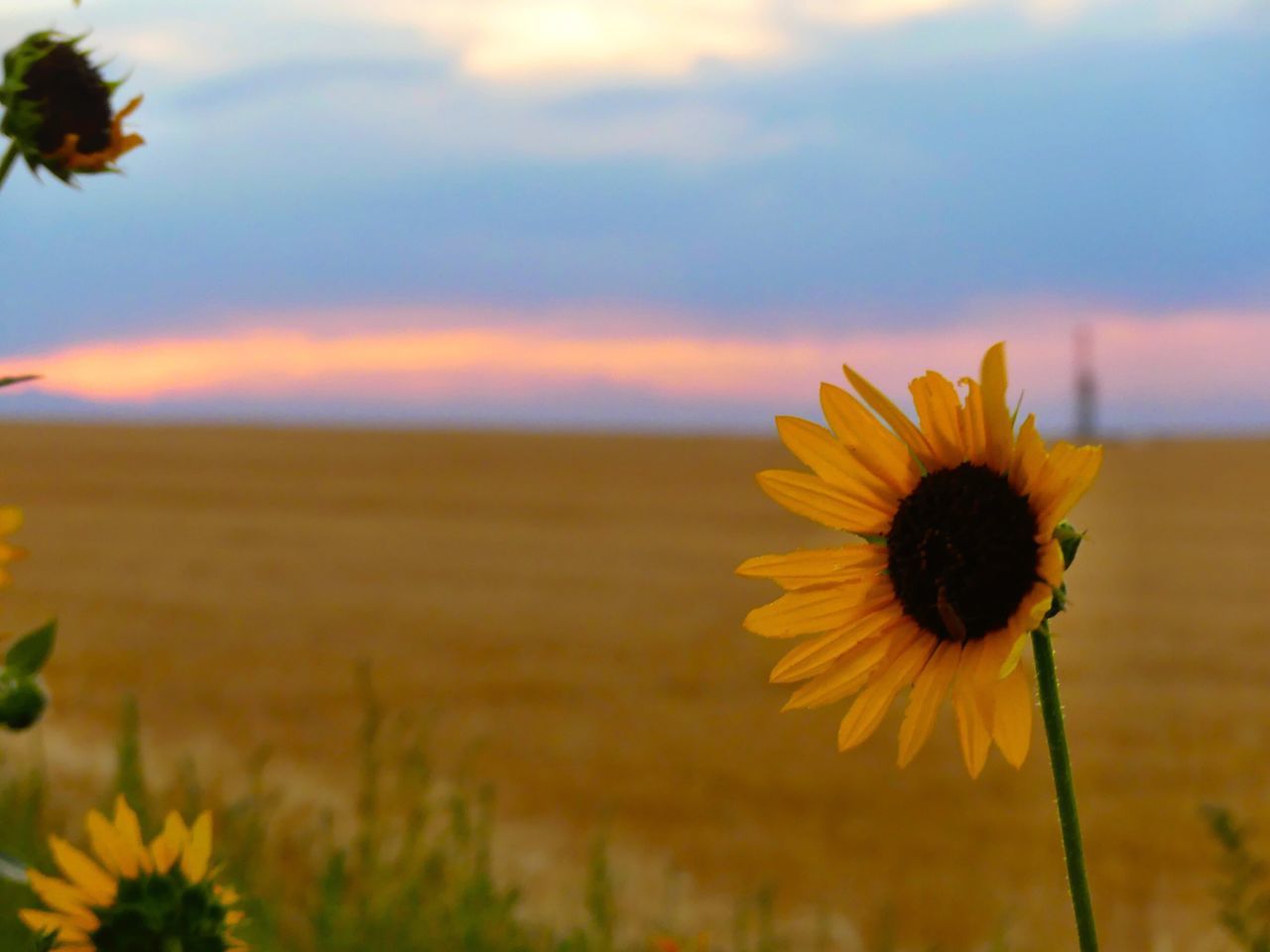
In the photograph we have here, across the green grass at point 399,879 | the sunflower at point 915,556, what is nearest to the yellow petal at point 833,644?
the sunflower at point 915,556

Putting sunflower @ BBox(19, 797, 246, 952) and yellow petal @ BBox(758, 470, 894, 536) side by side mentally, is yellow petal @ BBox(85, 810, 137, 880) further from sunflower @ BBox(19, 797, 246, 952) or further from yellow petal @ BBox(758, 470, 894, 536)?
yellow petal @ BBox(758, 470, 894, 536)

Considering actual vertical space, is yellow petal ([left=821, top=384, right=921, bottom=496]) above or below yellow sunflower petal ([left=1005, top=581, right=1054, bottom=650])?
above

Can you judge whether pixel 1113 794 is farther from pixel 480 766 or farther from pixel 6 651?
pixel 6 651

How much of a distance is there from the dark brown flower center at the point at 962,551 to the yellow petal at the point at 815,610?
4 cm

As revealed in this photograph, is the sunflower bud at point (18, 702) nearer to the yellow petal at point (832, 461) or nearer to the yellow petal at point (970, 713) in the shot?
the yellow petal at point (832, 461)

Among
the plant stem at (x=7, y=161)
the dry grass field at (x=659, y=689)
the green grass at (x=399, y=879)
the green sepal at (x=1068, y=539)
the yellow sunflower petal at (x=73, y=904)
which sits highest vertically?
the plant stem at (x=7, y=161)

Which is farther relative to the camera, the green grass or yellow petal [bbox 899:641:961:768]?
the green grass

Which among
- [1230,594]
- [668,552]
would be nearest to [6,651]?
[1230,594]

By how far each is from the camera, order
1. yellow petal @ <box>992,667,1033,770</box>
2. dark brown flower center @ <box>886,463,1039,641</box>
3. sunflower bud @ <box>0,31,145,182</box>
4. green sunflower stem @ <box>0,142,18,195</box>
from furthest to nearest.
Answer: sunflower bud @ <box>0,31,145,182</box> → green sunflower stem @ <box>0,142,18,195</box> → dark brown flower center @ <box>886,463,1039,641</box> → yellow petal @ <box>992,667,1033,770</box>

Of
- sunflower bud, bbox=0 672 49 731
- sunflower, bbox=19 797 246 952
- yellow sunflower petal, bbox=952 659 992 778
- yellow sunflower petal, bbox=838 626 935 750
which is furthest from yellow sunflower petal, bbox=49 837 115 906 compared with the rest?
yellow sunflower petal, bbox=952 659 992 778

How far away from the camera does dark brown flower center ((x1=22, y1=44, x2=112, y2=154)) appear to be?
199 cm

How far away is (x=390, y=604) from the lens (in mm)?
18172

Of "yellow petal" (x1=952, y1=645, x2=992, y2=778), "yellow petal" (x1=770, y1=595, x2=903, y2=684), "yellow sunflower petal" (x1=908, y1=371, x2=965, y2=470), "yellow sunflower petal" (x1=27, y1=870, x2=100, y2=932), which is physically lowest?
"yellow sunflower petal" (x1=27, y1=870, x2=100, y2=932)

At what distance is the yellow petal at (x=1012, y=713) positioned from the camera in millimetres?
1104
